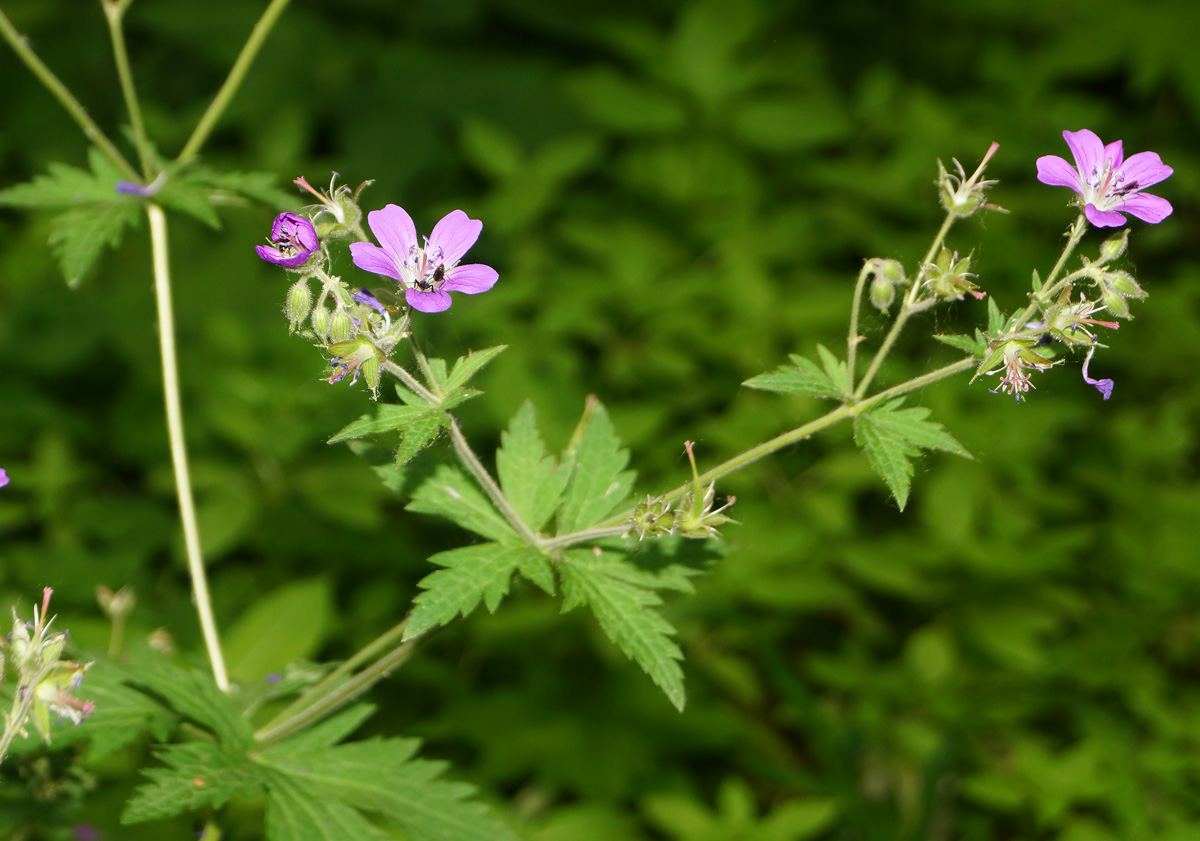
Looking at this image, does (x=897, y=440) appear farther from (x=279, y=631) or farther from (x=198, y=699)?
(x=279, y=631)

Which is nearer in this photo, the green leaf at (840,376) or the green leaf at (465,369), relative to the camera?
the green leaf at (465,369)

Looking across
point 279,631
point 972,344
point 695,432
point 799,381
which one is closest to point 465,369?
point 799,381

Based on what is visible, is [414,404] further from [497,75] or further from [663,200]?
[497,75]

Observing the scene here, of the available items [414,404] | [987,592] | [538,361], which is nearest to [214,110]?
[414,404]

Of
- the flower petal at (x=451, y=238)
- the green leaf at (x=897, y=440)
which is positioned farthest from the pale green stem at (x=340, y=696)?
the green leaf at (x=897, y=440)

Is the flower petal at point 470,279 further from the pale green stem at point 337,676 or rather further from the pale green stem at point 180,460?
the pale green stem at point 180,460
